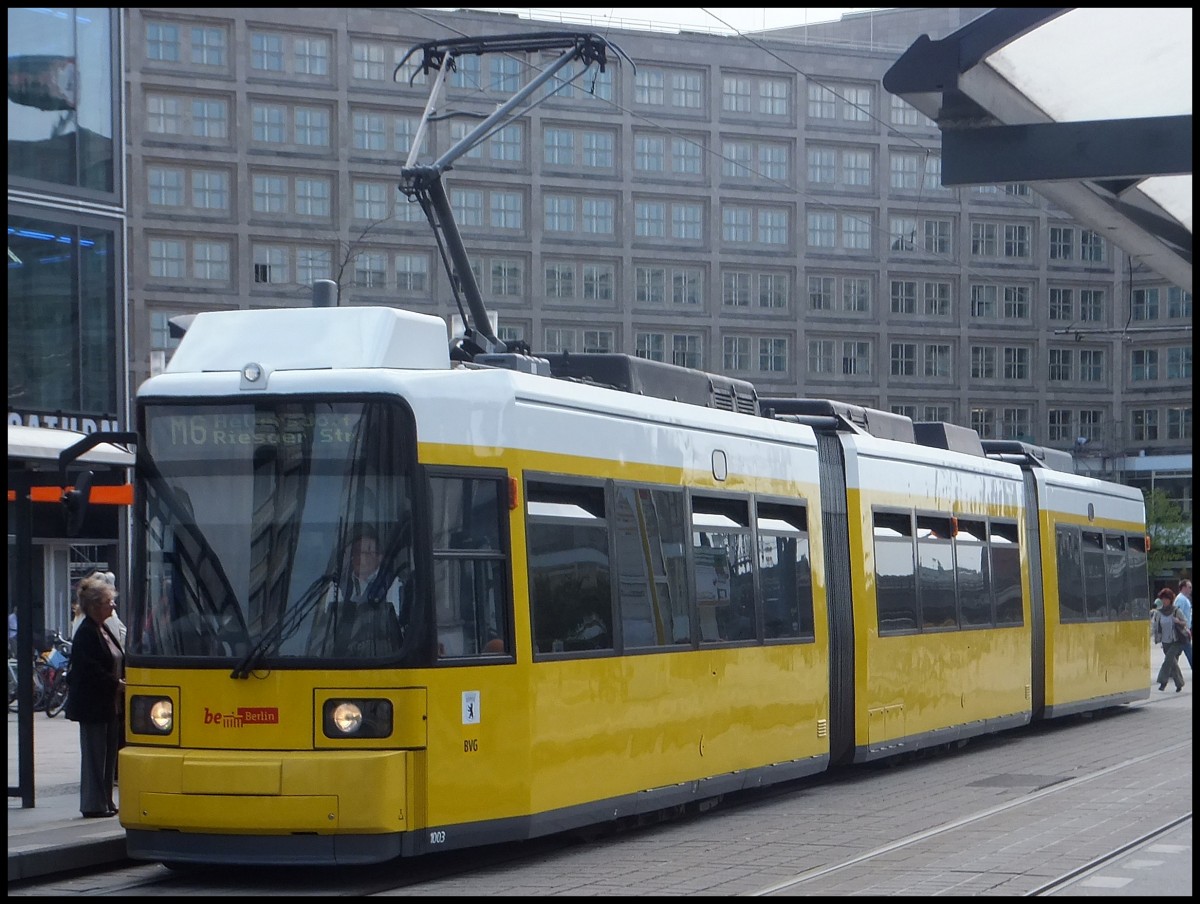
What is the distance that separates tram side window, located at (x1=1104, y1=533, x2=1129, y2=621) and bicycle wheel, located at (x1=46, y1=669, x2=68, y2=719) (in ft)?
42.2

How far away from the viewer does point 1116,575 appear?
76.2ft

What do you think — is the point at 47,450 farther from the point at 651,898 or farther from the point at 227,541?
the point at 651,898

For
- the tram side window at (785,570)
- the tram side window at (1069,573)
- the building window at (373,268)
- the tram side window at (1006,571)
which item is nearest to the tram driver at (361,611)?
the tram side window at (785,570)

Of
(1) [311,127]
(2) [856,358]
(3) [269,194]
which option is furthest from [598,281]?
(3) [269,194]

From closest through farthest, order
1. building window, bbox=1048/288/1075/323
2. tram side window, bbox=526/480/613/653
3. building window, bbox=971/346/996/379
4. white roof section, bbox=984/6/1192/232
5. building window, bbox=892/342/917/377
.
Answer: white roof section, bbox=984/6/1192/232, tram side window, bbox=526/480/613/653, building window, bbox=892/342/917/377, building window, bbox=971/346/996/379, building window, bbox=1048/288/1075/323

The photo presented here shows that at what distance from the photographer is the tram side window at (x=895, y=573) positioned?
51.1 feet

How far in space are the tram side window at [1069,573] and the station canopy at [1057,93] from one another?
36.9ft

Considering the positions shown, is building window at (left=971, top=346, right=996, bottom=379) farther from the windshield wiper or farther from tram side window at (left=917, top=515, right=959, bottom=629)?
the windshield wiper

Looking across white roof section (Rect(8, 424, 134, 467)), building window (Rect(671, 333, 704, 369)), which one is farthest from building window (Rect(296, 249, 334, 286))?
white roof section (Rect(8, 424, 134, 467))

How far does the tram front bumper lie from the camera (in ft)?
30.3

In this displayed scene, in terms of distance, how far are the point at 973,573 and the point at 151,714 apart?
10040 mm

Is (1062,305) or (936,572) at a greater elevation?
(1062,305)

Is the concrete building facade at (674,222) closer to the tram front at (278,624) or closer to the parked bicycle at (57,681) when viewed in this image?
the parked bicycle at (57,681)

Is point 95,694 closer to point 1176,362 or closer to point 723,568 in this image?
point 723,568
